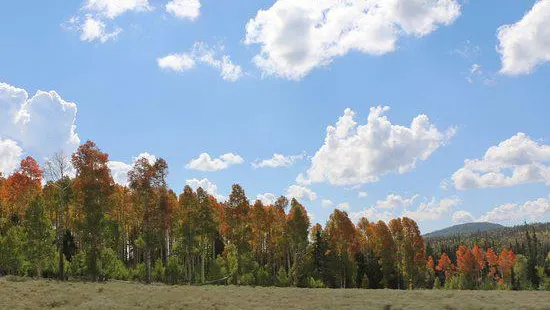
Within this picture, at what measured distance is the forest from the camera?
46250 millimetres

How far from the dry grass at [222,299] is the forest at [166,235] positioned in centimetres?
955

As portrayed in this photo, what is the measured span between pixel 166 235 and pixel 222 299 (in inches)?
1092

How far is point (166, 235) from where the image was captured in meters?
59.9

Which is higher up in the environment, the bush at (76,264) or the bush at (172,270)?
the bush at (76,264)

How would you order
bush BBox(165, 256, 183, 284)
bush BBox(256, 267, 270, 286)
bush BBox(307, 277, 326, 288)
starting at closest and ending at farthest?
1. bush BBox(165, 256, 183, 284)
2. bush BBox(256, 267, 270, 286)
3. bush BBox(307, 277, 326, 288)

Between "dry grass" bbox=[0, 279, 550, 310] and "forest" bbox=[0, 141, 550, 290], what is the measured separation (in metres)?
9.55

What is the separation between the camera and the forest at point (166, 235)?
1821 inches

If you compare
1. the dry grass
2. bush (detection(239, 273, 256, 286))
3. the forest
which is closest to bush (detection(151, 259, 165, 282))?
the forest

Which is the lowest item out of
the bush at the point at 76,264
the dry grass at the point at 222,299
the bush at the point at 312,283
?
the bush at the point at 312,283

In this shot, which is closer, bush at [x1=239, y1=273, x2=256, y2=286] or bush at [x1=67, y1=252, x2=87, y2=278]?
bush at [x1=67, y1=252, x2=87, y2=278]

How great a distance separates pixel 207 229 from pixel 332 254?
90.7ft

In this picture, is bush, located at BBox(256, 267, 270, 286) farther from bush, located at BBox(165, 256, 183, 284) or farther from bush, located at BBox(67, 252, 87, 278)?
bush, located at BBox(67, 252, 87, 278)

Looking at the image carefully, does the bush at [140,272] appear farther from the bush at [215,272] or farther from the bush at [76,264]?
the bush at [215,272]

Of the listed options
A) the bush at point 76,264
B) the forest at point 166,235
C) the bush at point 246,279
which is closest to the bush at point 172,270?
the forest at point 166,235
